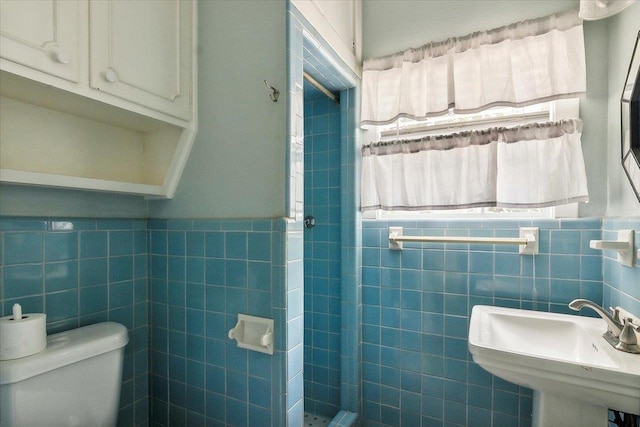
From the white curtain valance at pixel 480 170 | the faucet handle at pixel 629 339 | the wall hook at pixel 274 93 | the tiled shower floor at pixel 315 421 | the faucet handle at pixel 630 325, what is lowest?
the tiled shower floor at pixel 315 421

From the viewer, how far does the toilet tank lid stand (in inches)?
36.4

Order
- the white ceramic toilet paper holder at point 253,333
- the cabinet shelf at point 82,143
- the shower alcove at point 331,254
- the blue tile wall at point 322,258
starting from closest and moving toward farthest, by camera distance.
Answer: the cabinet shelf at point 82,143, the white ceramic toilet paper holder at point 253,333, the shower alcove at point 331,254, the blue tile wall at point 322,258

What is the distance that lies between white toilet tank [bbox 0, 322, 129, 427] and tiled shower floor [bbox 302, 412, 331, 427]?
41.9 inches

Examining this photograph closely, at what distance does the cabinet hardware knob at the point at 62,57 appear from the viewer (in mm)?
936

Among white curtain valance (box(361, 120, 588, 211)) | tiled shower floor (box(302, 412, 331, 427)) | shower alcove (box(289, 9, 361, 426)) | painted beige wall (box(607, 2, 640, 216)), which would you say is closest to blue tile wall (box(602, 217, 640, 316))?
painted beige wall (box(607, 2, 640, 216))

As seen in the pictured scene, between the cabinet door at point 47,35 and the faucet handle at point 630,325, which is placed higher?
the cabinet door at point 47,35

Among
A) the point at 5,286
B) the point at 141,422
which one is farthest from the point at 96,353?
the point at 141,422

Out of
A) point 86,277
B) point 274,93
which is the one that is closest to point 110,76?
point 274,93

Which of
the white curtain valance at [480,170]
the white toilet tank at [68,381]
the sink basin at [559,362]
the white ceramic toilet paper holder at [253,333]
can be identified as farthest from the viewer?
the white curtain valance at [480,170]

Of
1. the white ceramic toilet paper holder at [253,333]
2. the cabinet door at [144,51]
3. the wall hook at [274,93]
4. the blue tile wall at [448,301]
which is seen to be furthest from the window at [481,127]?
the cabinet door at [144,51]

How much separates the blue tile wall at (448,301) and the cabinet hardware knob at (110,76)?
4.23 ft

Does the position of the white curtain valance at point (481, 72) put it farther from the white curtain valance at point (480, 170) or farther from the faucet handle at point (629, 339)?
the faucet handle at point (629, 339)

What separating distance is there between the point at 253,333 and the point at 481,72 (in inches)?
59.5

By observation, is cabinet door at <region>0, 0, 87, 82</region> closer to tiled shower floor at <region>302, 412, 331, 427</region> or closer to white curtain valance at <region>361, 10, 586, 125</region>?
white curtain valance at <region>361, 10, 586, 125</region>
